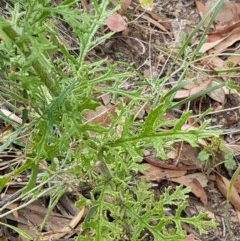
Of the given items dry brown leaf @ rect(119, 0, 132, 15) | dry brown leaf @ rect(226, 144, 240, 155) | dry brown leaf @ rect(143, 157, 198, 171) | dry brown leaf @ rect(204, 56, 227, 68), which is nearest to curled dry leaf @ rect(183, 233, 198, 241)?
dry brown leaf @ rect(143, 157, 198, 171)

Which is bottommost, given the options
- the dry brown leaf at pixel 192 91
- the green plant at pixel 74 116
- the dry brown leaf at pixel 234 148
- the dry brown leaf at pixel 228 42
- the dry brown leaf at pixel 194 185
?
the dry brown leaf at pixel 234 148

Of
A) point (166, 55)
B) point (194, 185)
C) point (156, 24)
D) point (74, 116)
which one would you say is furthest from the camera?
point (156, 24)

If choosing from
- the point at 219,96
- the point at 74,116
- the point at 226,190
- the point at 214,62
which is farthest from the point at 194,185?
the point at 74,116

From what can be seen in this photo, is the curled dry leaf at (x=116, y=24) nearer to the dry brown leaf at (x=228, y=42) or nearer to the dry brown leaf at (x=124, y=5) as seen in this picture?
the dry brown leaf at (x=124, y=5)

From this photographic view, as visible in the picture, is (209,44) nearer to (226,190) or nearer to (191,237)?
(226,190)

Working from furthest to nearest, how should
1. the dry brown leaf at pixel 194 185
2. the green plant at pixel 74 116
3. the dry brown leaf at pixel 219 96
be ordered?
1. the dry brown leaf at pixel 219 96
2. the dry brown leaf at pixel 194 185
3. the green plant at pixel 74 116

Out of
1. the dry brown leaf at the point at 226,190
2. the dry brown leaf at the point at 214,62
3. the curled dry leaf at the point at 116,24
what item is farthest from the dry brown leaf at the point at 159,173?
the curled dry leaf at the point at 116,24

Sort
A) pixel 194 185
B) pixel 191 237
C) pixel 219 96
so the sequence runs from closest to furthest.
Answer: pixel 191 237
pixel 194 185
pixel 219 96
